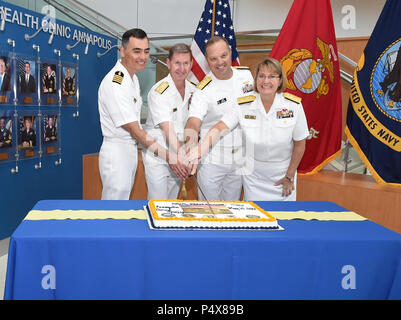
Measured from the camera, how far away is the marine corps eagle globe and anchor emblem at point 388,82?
2.98 metres

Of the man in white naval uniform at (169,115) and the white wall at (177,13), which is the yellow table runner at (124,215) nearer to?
the man in white naval uniform at (169,115)

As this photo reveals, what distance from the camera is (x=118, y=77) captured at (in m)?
2.63

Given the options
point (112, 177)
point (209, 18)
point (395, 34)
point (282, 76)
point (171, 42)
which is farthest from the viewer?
point (171, 42)

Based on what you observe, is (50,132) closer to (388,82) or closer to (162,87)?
(162,87)

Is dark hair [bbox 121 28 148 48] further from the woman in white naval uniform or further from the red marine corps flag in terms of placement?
the red marine corps flag

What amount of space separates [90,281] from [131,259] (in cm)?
17

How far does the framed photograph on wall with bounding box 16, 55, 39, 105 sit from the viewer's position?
3.33m

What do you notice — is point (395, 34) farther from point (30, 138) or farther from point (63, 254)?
point (30, 138)

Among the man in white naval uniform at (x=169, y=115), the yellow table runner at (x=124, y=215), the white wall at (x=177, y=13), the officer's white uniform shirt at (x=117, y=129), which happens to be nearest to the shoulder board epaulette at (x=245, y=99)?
the man in white naval uniform at (x=169, y=115)

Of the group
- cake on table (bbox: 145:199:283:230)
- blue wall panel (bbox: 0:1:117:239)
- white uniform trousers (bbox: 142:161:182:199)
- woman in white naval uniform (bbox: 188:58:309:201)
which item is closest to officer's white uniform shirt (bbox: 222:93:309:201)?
woman in white naval uniform (bbox: 188:58:309:201)

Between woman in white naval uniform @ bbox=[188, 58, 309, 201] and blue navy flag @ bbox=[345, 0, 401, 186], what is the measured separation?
0.85m
